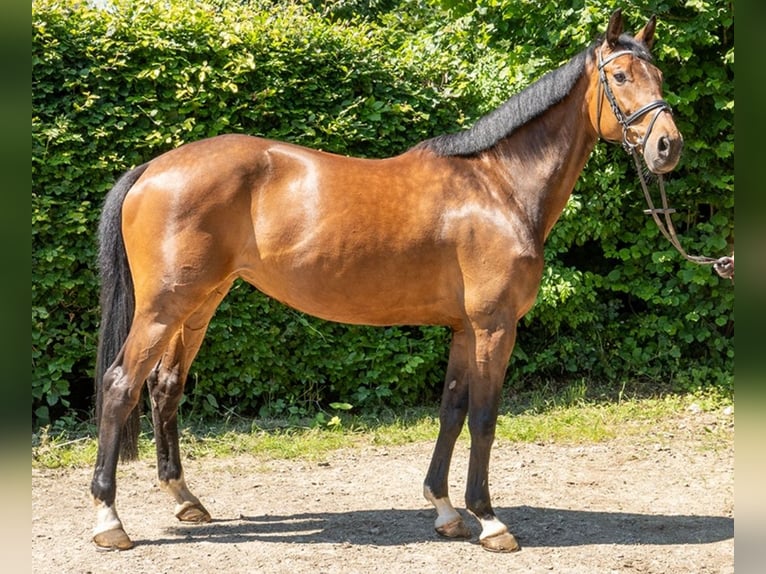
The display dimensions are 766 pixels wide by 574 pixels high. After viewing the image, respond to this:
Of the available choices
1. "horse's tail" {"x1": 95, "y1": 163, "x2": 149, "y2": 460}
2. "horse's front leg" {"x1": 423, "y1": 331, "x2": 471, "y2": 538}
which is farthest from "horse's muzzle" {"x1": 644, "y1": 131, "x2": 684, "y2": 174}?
"horse's tail" {"x1": 95, "y1": 163, "x2": 149, "y2": 460}

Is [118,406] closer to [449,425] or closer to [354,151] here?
[449,425]

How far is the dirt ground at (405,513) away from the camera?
3.86 metres

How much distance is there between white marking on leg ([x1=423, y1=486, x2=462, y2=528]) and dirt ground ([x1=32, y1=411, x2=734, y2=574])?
10 centimetres

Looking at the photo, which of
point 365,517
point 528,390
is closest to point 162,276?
point 365,517

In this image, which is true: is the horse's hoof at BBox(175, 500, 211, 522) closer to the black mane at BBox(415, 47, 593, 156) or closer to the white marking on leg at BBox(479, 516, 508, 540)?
the white marking on leg at BBox(479, 516, 508, 540)

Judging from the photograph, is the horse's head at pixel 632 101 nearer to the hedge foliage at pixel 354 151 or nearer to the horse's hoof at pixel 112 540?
the hedge foliage at pixel 354 151

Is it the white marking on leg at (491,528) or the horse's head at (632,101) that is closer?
the horse's head at (632,101)

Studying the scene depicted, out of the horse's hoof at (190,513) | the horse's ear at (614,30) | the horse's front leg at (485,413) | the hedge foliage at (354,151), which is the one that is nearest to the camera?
the horse's ear at (614,30)

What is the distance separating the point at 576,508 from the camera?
4773mm

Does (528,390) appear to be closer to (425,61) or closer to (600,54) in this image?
(425,61)

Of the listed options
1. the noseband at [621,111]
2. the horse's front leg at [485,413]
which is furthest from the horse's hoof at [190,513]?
the noseband at [621,111]

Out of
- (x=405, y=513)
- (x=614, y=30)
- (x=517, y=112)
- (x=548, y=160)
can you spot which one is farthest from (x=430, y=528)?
(x=614, y=30)

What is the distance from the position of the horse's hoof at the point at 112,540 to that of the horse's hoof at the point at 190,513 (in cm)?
50

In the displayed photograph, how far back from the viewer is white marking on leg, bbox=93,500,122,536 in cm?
392
